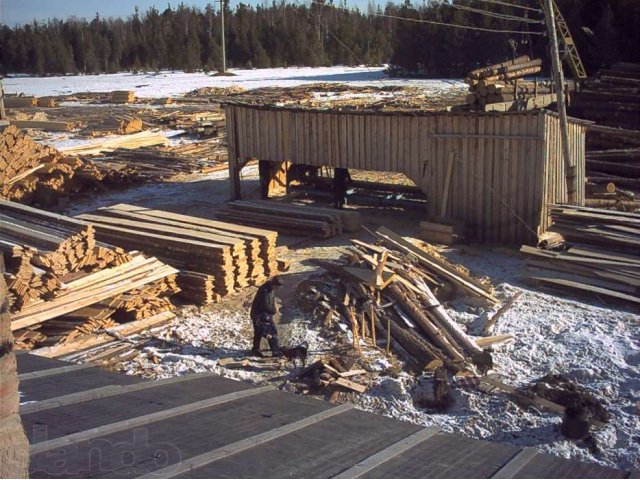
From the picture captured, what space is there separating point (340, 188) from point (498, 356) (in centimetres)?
978

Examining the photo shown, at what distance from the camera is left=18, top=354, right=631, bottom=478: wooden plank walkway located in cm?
424

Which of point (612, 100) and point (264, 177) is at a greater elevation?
point (612, 100)

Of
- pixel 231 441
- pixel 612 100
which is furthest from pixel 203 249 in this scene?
pixel 612 100

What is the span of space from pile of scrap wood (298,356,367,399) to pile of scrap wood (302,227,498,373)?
775mm

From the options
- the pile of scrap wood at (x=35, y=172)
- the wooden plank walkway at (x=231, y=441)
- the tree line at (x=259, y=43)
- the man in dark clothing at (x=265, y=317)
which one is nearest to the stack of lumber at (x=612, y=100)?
the pile of scrap wood at (x=35, y=172)

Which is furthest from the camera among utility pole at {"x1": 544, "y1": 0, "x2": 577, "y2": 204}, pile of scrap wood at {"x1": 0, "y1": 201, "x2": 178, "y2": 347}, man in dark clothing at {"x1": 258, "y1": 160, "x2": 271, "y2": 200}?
man in dark clothing at {"x1": 258, "y1": 160, "x2": 271, "y2": 200}

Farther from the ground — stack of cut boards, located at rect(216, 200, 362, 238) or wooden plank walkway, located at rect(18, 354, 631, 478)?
wooden plank walkway, located at rect(18, 354, 631, 478)

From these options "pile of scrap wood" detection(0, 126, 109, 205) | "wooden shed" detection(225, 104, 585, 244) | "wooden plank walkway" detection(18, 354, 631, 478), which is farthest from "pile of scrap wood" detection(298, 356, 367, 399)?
Result: "pile of scrap wood" detection(0, 126, 109, 205)

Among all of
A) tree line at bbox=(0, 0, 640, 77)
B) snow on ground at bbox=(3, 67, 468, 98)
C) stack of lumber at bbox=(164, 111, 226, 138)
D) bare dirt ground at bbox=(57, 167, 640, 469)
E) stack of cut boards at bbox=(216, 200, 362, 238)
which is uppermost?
tree line at bbox=(0, 0, 640, 77)

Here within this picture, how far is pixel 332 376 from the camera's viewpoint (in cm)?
1009

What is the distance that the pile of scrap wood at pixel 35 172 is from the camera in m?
21.3

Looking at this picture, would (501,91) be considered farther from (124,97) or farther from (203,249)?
(124,97)

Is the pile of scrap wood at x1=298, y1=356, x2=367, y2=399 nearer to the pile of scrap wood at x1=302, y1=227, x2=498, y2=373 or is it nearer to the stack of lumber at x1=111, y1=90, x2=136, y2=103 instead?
the pile of scrap wood at x1=302, y1=227, x2=498, y2=373

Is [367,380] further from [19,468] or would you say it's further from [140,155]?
[140,155]
